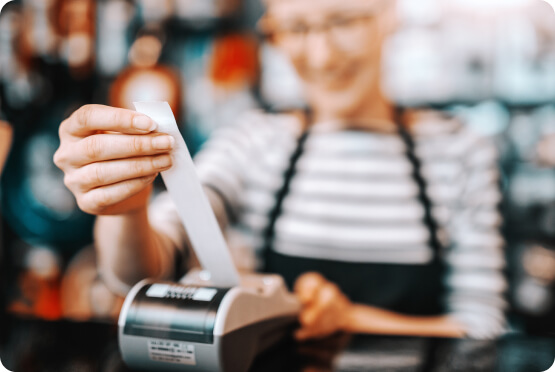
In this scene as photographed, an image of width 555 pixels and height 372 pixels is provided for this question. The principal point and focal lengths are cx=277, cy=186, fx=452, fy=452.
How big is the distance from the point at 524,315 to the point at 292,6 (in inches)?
57.4

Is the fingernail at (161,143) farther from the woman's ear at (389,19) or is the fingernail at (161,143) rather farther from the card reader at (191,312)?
the woman's ear at (389,19)

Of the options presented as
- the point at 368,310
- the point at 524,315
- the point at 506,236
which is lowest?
the point at 524,315

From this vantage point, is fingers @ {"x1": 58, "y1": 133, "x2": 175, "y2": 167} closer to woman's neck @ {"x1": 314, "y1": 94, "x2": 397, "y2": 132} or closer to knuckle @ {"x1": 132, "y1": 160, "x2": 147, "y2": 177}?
knuckle @ {"x1": 132, "y1": 160, "x2": 147, "y2": 177}

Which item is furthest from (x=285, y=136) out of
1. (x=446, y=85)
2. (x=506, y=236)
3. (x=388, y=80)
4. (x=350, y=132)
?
(x=506, y=236)

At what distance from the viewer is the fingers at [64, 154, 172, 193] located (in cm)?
64

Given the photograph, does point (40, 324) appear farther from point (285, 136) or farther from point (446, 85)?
point (446, 85)

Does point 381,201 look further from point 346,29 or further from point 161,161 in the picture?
point 161,161

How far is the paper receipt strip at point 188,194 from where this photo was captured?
0.64 metres

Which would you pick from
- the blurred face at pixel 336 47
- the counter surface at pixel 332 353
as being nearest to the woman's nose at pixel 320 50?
the blurred face at pixel 336 47

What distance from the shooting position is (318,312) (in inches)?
35.3

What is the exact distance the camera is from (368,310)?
155 centimetres

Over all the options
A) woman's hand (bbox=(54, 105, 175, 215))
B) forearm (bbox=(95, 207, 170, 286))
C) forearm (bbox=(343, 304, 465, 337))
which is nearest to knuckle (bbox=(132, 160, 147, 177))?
woman's hand (bbox=(54, 105, 175, 215))

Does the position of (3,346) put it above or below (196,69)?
below

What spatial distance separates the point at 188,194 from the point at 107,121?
0.50ft
